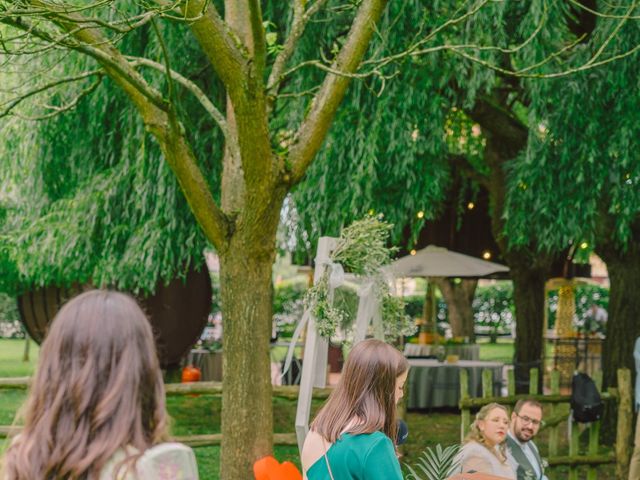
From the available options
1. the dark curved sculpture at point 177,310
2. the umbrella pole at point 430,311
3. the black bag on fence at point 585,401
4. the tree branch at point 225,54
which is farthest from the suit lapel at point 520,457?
the umbrella pole at point 430,311

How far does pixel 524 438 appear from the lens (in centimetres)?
650

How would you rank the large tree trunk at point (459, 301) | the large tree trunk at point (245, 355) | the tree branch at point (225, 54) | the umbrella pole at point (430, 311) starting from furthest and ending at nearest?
the large tree trunk at point (459, 301) < the umbrella pole at point (430, 311) < the large tree trunk at point (245, 355) < the tree branch at point (225, 54)

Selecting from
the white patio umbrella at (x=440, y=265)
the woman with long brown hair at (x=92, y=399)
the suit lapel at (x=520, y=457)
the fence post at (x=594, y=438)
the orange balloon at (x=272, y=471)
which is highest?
the white patio umbrella at (x=440, y=265)

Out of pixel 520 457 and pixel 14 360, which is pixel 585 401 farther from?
pixel 14 360

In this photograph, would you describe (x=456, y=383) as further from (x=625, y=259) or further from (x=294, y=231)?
(x=294, y=231)

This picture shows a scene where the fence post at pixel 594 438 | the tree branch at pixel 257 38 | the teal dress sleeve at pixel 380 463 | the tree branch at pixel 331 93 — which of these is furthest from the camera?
the fence post at pixel 594 438

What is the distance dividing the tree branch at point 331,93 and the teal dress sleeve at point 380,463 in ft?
12.4

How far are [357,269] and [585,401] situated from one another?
3.59 m

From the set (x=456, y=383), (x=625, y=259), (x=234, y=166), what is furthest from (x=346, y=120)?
(x=456, y=383)

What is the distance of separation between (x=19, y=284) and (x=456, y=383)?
666 centimetres

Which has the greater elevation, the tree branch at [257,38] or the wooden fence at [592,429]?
the tree branch at [257,38]

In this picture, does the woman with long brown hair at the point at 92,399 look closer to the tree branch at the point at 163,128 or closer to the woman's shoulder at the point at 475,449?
the woman's shoulder at the point at 475,449

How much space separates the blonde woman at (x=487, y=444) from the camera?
19.4 ft

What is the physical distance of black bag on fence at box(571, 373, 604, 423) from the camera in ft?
31.7
